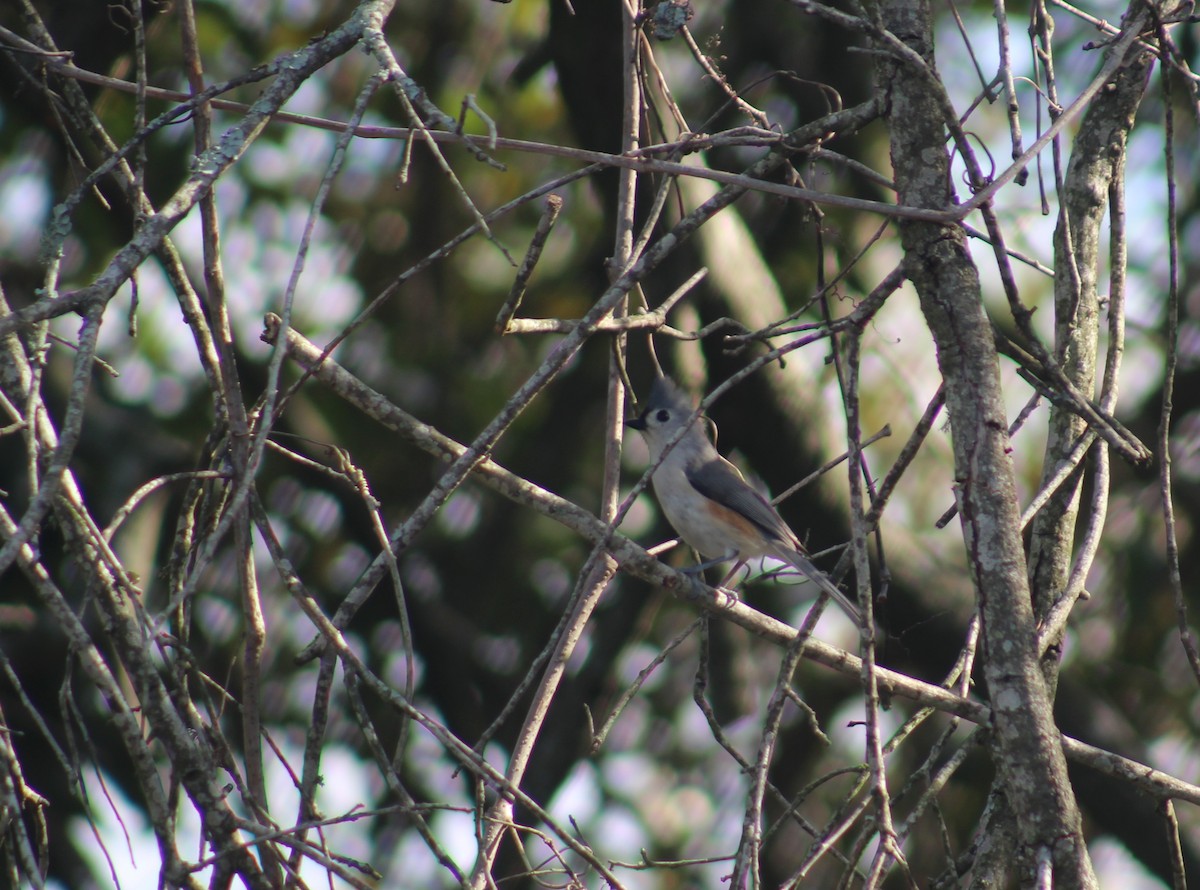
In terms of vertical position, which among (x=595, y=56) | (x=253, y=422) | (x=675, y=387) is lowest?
(x=253, y=422)

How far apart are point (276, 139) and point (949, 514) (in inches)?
171

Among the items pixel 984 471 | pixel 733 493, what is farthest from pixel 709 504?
pixel 984 471

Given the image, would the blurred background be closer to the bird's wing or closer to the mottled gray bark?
the bird's wing

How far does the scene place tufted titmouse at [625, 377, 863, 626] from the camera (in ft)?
14.8

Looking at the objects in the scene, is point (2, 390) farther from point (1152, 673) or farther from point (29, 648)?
point (1152, 673)

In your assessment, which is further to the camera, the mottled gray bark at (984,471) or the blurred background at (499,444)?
the blurred background at (499,444)

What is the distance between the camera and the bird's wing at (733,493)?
4574 mm

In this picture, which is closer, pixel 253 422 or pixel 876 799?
pixel 876 799

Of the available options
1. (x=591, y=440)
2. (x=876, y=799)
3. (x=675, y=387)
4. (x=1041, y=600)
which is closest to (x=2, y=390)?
(x=876, y=799)

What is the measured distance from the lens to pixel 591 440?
584cm

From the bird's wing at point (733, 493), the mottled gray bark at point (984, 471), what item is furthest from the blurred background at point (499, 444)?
the mottled gray bark at point (984, 471)

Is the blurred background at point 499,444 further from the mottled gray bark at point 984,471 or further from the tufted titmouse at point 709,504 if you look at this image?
the mottled gray bark at point 984,471

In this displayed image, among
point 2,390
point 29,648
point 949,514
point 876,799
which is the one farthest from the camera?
point 29,648

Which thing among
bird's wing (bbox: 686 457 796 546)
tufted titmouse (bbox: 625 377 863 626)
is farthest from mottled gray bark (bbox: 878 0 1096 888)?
bird's wing (bbox: 686 457 796 546)
